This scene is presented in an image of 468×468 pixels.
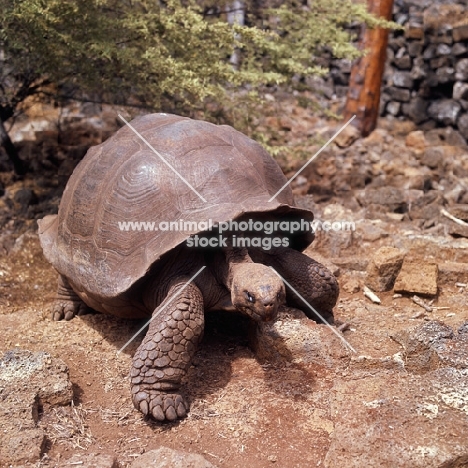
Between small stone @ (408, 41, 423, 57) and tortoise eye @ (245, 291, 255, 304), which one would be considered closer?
tortoise eye @ (245, 291, 255, 304)

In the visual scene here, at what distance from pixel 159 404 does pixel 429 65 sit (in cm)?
672

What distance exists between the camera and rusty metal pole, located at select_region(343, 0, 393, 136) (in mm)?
7453

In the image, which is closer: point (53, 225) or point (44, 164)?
point (53, 225)

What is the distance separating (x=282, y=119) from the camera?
816cm

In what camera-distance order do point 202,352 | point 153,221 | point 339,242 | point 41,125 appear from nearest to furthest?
point 153,221
point 202,352
point 339,242
point 41,125

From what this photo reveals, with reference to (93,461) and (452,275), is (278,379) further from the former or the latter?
(452,275)

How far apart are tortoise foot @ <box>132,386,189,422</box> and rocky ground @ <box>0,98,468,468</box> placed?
0.18 feet

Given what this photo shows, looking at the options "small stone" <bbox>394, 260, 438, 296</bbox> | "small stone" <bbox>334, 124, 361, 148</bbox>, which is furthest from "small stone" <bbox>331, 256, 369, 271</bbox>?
"small stone" <bbox>334, 124, 361, 148</bbox>

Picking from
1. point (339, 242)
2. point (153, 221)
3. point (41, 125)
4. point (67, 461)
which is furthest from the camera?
point (41, 125)

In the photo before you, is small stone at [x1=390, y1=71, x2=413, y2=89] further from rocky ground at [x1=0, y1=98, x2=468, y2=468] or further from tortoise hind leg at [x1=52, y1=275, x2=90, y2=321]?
tortoise hind leg at [x1=52, y1=275, x2=90, y2=321]

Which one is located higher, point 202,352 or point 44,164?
point 202,352

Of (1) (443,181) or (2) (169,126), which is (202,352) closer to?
(2) (169,126)

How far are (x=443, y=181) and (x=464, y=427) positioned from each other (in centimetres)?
533

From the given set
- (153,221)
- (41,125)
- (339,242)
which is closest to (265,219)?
(153,221)
